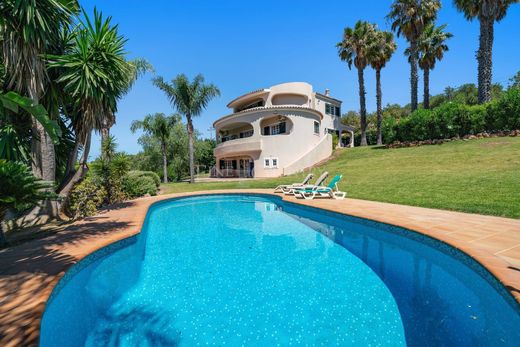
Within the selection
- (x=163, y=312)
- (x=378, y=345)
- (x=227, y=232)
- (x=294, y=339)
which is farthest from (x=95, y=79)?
(x=378, y=345)

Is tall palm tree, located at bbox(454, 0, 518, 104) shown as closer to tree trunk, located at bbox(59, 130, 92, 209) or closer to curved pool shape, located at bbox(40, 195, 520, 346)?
curved pool shape, located at bbox(40, 195, 520, 346)

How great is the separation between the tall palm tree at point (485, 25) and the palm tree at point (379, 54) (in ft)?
24.0

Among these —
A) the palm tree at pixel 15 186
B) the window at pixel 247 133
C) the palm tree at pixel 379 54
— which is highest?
the palm tree at pixel 379 54

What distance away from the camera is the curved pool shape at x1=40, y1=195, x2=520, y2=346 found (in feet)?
10.4

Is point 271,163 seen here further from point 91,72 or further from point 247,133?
point 91,72

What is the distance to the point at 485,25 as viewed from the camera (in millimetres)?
22156

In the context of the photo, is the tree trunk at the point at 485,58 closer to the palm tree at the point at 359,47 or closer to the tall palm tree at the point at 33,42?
the palm tree at the point at 359,47

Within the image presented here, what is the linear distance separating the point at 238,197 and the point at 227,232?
7.79m

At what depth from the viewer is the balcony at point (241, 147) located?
27.2 m

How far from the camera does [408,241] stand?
623cm

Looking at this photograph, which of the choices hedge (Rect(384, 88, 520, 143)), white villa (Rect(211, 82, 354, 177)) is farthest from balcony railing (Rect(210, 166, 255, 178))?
hedge (Rect(384, 88, 520, 143))

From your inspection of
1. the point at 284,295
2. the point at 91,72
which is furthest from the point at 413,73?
the point at 284,295

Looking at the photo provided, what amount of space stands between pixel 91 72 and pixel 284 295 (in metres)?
9.54

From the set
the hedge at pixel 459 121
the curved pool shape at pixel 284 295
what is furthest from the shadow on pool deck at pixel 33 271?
the hedge at pixel 459 121
